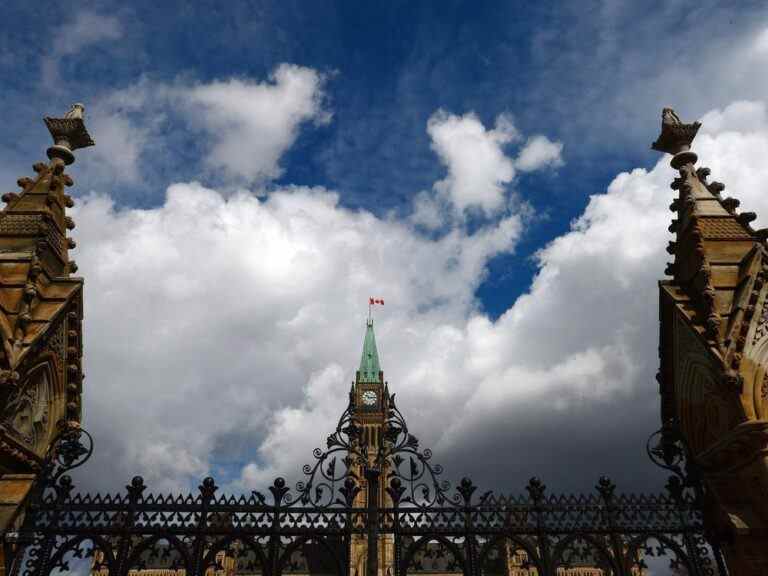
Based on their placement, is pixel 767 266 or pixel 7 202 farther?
pixel 7 202

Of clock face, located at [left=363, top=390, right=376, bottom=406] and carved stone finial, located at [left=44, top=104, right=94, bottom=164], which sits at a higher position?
clock face, located at [left=363, top=390, right=376, bottom=406]

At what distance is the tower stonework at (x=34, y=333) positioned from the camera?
759cm

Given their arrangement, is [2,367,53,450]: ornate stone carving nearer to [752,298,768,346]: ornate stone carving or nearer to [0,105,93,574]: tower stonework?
[0,105,93,574]: tower stonework

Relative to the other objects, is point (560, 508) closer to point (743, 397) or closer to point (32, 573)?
point (743, 397)

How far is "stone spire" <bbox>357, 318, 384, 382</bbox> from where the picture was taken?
79000 mm

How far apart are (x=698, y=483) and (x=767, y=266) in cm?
361

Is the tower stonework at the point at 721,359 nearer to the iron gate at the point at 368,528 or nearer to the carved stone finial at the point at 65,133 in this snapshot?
the iron gate at the point at 368,528

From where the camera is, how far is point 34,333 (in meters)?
7.94

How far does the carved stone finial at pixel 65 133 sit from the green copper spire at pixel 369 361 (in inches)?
2646

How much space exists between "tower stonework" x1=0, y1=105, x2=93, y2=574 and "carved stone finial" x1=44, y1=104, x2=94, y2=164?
0.52 m

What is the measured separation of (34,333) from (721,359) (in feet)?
32.7

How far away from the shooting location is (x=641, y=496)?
8.66 meters

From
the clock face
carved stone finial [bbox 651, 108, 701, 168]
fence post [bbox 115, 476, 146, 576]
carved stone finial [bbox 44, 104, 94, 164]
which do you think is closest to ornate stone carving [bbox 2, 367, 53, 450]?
fence post [bbox 115, 476, 146, 576]

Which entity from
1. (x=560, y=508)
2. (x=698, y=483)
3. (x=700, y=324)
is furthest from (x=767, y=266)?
(x=560, y=508)
